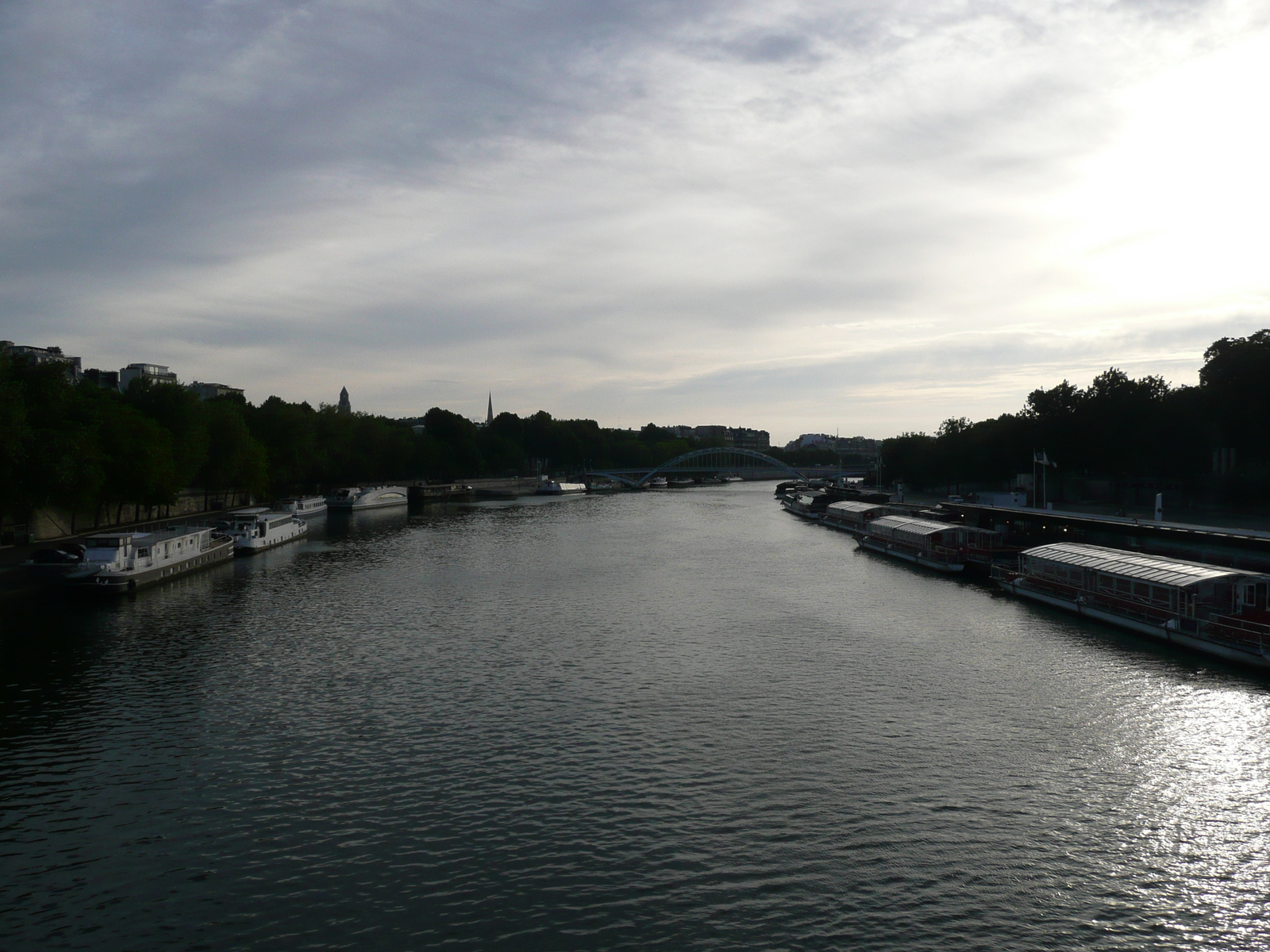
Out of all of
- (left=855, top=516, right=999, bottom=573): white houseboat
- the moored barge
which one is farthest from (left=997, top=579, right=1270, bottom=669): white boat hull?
the moored barge

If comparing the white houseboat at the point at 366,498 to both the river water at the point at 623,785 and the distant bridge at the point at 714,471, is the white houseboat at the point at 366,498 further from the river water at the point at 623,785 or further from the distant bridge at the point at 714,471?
the river water at the point at 623,785

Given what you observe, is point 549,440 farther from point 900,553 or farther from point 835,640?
point 835,640

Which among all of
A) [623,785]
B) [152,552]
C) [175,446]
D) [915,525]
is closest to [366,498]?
[175,446]

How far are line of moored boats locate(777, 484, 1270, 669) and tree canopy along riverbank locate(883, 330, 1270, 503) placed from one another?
21.9m

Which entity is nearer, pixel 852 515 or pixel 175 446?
pixel 175 446

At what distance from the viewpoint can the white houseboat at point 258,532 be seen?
54.2 m

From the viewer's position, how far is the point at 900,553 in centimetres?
5306

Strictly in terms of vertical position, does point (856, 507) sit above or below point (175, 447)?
below

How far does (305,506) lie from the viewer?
84438mm

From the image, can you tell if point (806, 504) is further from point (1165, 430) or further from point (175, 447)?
point (175, 447)

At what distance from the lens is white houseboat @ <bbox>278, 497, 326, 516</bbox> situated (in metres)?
80.3

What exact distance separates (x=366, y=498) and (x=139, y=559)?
6201 cm

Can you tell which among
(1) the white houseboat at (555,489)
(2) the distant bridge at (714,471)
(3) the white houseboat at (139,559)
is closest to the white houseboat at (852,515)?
(3) the white houseboat at (139,559)

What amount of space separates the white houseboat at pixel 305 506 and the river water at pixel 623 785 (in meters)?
49.3
